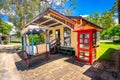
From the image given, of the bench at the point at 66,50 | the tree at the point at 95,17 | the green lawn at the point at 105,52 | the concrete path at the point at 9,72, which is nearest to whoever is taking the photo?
the concrete path at the point at 9,72

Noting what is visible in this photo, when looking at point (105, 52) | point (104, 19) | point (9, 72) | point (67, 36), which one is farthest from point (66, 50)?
point (104, 19)

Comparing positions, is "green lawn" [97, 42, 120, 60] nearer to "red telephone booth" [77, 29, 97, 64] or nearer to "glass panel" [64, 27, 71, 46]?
"red telephone booth" [77, 29, 97, 64]

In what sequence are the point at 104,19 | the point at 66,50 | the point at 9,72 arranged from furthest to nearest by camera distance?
the point at 104,19, the point at 66,50, the point at 9,72

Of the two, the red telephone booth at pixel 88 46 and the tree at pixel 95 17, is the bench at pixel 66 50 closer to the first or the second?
the red telephone booth at pixel 88 46

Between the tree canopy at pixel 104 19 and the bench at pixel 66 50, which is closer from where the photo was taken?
the bench at pixel 66 50

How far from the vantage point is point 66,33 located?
10281 millimetres

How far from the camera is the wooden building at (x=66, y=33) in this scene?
6691 mm

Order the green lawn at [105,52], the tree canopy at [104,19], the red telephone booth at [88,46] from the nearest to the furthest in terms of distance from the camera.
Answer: the red telephone booth at [88,46] < the green lawn at [105,52] < the tree canopy at [104,19]

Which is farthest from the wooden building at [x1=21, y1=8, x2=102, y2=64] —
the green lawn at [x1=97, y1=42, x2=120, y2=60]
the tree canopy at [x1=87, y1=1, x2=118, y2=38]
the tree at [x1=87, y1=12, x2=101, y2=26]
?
the tree at [x1=87, y1=12, x2=101, y2=26]

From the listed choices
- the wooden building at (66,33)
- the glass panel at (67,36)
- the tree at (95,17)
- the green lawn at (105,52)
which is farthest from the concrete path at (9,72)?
the tree at (95,17)

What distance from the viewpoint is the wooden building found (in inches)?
263

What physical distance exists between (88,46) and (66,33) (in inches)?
155

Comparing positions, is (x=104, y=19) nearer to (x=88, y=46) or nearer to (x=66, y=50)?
(x=66, y=50)

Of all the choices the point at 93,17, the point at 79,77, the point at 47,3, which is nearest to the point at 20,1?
the point at 47,3
